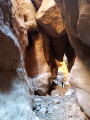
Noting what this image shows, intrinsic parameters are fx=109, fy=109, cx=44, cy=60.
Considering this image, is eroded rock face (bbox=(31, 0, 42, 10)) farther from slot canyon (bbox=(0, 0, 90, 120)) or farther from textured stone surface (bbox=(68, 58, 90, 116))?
textured stone surface (bbox=(68, 58, 90, 116))

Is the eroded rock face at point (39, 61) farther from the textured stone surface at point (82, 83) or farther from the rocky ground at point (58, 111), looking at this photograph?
the textured stone surface at point (82, 83)

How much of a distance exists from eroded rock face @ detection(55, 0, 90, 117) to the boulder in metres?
4.21

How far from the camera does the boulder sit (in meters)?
6.29

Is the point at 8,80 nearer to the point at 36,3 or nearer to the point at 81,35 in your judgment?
the point at 81,35

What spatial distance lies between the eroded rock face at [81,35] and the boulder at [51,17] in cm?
421

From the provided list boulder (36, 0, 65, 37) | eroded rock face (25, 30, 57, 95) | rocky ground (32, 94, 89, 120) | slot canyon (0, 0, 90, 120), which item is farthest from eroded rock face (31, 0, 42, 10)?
rocky ground (32, 94, 89, 120)

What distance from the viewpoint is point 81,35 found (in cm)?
185

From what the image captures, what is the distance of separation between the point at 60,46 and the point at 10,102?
8.26 m

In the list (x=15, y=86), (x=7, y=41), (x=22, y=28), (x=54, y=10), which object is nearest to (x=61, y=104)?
(x=15, y=86)

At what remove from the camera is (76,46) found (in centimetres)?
274

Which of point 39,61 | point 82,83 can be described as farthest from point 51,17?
point 82,83

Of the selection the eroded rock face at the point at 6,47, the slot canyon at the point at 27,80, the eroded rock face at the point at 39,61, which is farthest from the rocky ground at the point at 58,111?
the eroded rock face at the point at 39,61

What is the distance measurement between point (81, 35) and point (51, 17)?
5.07 meters

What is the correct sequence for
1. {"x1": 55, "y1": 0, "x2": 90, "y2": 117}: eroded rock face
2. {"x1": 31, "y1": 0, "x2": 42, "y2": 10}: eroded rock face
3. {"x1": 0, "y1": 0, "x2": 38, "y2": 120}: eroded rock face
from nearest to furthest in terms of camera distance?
{"x1": 55, "y1": 0, "x2": 90, "y2": 117}: eroded rock face, {"x1": 0, "y1": 0, "x2": 38, "y2": 120}: eroded rock face, {"x1": 31, "y1": 0, "x2": 42, "y2": 10}: eroded rock face
